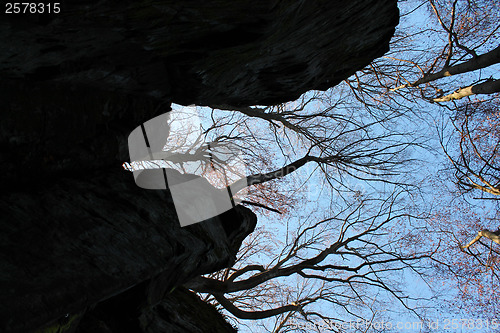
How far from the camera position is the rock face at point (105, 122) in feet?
7.06

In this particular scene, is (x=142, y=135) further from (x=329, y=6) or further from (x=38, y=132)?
(x=329, y=6)

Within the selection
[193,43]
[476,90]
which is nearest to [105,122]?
[193,43]

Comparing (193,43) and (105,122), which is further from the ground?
(193,43)

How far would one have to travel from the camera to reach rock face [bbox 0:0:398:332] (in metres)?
2.15

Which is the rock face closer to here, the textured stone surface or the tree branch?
the textured stone surface

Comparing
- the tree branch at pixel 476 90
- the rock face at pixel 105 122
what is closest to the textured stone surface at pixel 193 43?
the rock face at pixel 105 122

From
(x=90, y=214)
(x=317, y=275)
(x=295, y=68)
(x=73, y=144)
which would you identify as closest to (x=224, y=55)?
(x=295, y=68)

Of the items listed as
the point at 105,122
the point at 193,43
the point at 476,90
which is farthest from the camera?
the point at 476,90

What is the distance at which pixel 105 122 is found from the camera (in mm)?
3582

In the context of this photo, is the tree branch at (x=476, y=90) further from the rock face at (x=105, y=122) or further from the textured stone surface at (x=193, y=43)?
the rock face at (x=105, y=122)

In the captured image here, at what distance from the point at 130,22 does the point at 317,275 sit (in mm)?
7290

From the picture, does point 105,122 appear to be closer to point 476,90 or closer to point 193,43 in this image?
point 193,43

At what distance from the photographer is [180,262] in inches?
132

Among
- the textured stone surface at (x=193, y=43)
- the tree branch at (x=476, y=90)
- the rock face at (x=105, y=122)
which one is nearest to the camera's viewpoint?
the rock face at (x=105, y=122)
